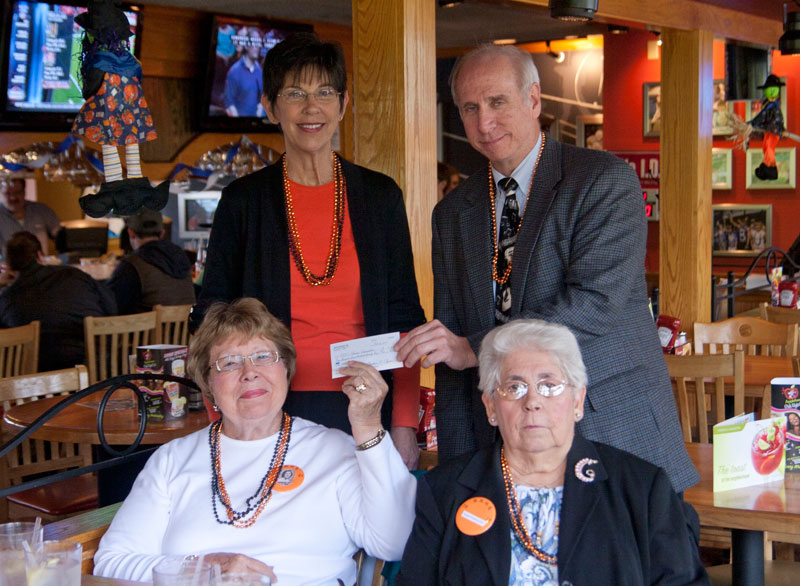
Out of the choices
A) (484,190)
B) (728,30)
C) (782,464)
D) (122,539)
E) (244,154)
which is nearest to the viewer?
(122,539)

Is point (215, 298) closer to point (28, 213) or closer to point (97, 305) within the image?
point (97, 305)

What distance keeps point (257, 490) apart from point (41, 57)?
584 cm

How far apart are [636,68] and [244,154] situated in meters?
3.99

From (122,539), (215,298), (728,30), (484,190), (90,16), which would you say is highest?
(728,30)

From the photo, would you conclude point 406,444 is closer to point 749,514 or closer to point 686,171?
point 749,514

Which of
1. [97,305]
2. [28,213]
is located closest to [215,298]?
[97,305]

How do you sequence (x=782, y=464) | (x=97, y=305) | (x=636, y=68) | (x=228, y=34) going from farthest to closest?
(x=636, y=68) → (x=228, y=34) → (x=97, y=305) → (x=782, y=464)

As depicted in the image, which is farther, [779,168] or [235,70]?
[779,168]

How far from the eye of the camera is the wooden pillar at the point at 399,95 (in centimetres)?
386

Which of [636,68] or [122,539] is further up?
[636,68]

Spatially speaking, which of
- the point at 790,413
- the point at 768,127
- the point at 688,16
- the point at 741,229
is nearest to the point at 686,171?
the point at 688,16

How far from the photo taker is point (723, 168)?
9648 mm

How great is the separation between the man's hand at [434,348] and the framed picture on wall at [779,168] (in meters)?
8.03

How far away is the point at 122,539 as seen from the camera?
218 centimetres
